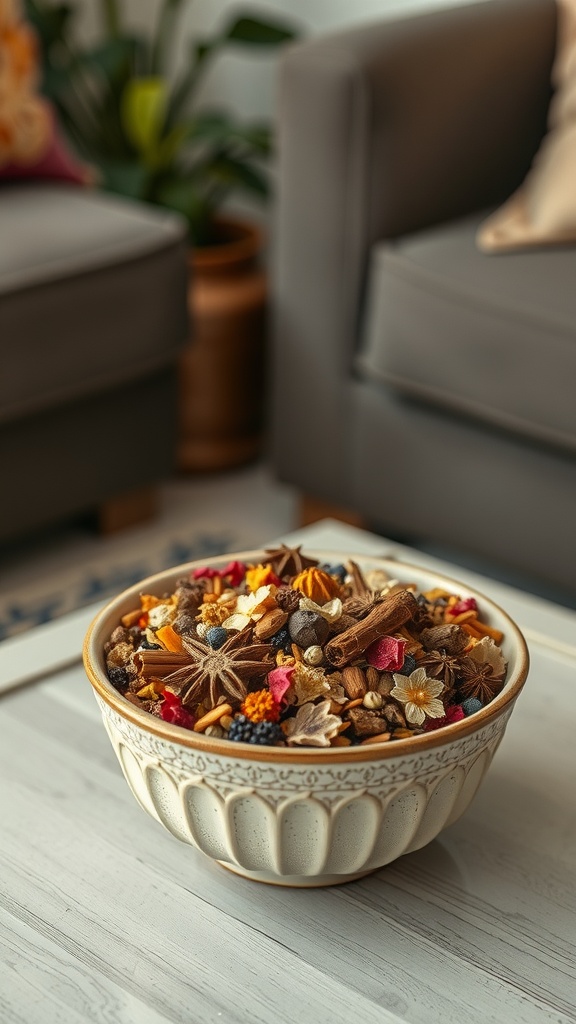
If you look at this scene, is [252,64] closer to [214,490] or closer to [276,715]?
[214,490]

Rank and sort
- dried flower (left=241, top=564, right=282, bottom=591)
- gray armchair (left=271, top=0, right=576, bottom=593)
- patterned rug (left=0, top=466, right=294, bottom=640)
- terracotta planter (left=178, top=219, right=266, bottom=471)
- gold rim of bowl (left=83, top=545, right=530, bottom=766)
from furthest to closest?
1. terracotta planter (left=178, top=219, right=266, bottom=471)
2. patterned rug (left=0, top=466, right=294, bottom=640)
3. gray armchair (left=271, top=0, right=576, bottom=593)
4. dried flower (left=241, top=564, right=282, bottom=591)
5. gold rim of bowl (left=83, top=545, right=530, bottom=766)

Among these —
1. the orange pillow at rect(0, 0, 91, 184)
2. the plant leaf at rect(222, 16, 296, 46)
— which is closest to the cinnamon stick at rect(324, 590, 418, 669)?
the orange pillow at rect(0, 0, 91, 184)

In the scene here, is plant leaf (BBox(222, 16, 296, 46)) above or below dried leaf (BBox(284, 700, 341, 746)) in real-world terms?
below

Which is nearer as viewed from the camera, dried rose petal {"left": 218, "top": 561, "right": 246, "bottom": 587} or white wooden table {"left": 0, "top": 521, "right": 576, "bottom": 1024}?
white wooden table {"left": 0, "top": 521, "right": 576, "bottom": 1024}

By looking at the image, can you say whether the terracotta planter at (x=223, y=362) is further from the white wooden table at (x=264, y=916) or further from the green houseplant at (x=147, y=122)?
the white wooden table at (x=264, y=916)

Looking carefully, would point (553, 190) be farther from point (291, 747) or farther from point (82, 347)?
point (291, 747)

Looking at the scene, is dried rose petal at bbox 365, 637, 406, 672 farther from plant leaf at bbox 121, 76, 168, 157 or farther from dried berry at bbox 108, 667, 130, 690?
plant leaf at bbox 121, 76, 168, 157

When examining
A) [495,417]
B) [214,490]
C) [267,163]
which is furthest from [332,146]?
[267,163]
